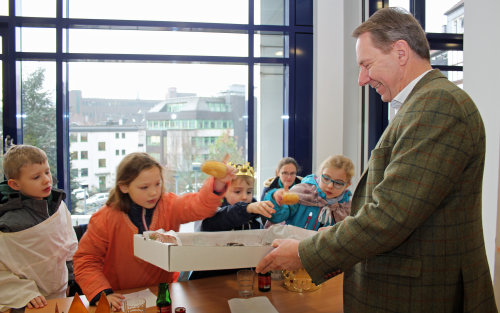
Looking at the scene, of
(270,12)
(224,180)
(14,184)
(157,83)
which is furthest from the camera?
(270,12)

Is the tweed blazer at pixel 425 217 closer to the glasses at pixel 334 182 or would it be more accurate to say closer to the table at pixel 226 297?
the table at pixel 226 297

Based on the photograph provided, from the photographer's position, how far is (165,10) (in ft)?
15.9

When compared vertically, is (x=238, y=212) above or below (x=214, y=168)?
below

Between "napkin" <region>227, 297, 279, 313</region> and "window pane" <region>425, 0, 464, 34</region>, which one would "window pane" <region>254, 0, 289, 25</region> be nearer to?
"window pane" <region>425, 0, 464, 34</region>

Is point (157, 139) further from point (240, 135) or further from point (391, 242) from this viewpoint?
point (391, 242)

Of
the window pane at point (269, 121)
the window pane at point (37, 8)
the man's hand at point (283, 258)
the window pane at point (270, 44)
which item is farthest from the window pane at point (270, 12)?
the man's hand at point (283, 258)

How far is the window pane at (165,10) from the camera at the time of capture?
466 centimetres

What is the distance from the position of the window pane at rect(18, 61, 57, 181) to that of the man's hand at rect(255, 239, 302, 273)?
156 inches

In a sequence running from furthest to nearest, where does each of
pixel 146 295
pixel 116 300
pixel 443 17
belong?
pixel 443 17
pixel 146 295
pixel 116 300

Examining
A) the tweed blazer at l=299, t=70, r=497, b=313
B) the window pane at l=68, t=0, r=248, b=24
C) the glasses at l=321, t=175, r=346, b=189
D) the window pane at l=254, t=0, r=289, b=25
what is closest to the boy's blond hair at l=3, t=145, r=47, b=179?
the glasses at l=321, t=175, r=346, b=189

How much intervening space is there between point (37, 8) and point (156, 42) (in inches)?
55.6

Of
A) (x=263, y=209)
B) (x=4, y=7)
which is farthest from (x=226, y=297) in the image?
(x=4, y=7)

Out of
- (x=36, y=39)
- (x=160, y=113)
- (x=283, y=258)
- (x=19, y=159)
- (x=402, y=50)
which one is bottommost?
(x=283, y=258)

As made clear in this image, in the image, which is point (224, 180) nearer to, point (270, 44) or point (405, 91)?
point (405, 91)
